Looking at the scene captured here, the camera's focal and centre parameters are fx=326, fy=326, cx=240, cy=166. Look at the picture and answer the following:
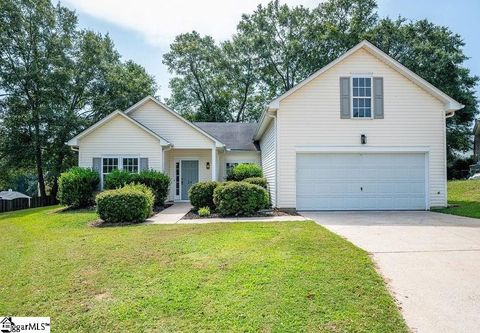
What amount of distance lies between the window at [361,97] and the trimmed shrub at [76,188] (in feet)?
37.9

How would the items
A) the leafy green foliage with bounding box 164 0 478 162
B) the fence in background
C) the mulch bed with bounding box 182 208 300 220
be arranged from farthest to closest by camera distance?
1. the leafy green foliage with bounding box 164 0 478 162
2. the fence in background
3. the mulch bed with bounding box 182 208 300 220

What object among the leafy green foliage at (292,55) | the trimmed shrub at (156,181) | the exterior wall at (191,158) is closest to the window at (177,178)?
the exterior wall at (191,158)

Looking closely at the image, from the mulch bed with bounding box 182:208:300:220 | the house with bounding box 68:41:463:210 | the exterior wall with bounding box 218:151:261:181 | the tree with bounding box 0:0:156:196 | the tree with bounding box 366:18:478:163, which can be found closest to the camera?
the mulch bed with bounding box 182:208:300:220

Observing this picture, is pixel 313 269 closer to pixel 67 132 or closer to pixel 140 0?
pixel 140 0

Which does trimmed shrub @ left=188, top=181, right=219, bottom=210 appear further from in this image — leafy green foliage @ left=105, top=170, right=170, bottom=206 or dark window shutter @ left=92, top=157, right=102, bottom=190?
dark window shutter @ left=92, top=157, right=102, bottom=190

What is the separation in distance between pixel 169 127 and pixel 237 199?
7.66 metres

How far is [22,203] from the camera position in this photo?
712 inches

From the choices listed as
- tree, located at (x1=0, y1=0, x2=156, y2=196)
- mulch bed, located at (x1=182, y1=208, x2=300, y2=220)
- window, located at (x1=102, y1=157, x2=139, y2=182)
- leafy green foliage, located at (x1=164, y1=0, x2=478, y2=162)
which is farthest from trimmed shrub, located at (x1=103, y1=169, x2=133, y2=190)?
leafy green foliage, located at (x1=164, y1=0, x2=478, y2=162)

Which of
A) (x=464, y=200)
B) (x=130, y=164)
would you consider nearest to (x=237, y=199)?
(x=130, y=164)

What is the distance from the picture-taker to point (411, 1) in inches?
551

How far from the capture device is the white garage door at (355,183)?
12.8 m

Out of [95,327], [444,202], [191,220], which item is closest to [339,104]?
[444,202]

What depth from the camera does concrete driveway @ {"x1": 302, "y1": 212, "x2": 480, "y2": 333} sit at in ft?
11.5

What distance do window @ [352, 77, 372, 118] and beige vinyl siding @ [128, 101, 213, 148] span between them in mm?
7185
